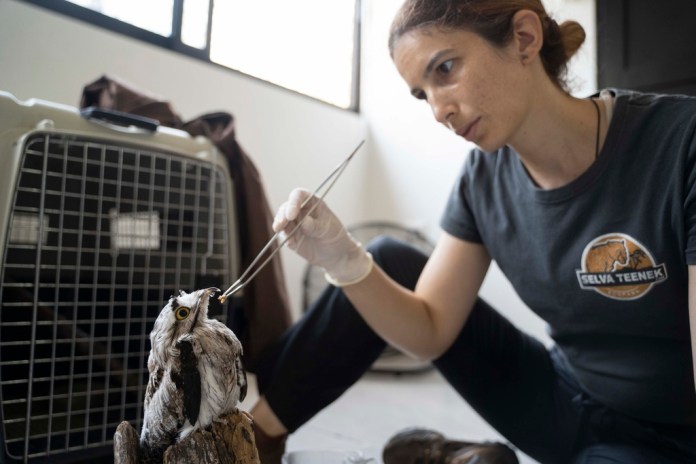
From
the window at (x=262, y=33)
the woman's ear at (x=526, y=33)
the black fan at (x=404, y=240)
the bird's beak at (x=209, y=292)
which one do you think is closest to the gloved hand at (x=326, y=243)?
the bird's beak at (x=209, y=292)

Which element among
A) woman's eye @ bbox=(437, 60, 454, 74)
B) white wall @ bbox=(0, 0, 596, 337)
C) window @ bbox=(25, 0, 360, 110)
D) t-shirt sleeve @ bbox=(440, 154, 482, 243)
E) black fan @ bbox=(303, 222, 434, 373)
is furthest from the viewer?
black fan @ bbox=(303, 222, 434, 373)

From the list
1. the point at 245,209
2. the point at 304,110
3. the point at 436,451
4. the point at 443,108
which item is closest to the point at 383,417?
the point at 436,451

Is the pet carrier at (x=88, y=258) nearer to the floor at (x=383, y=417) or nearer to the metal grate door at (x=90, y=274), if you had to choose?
the metal grate door at (x=90, y=274)

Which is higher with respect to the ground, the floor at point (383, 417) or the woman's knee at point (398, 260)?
the woman's knee at point (398, 260)

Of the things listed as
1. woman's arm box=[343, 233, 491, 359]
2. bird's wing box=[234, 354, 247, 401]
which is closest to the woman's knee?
woman's arm box=[343, 233, 491, 359]

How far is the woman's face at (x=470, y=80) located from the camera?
669mm

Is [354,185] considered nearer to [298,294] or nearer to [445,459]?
[298,294]

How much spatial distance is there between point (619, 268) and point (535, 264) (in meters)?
0.13

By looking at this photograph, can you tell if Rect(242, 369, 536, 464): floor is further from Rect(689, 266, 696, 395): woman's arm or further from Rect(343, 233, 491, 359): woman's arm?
Rect(689, 266, 696, 395): woman's arm

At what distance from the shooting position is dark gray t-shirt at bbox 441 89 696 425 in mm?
645

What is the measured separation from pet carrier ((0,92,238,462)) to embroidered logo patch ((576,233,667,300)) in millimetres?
565

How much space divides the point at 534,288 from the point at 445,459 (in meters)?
0.34

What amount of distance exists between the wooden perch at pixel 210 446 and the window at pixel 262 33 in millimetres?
1324

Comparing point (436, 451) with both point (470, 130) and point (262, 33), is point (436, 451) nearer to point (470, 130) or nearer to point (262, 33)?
point (470, 130)
